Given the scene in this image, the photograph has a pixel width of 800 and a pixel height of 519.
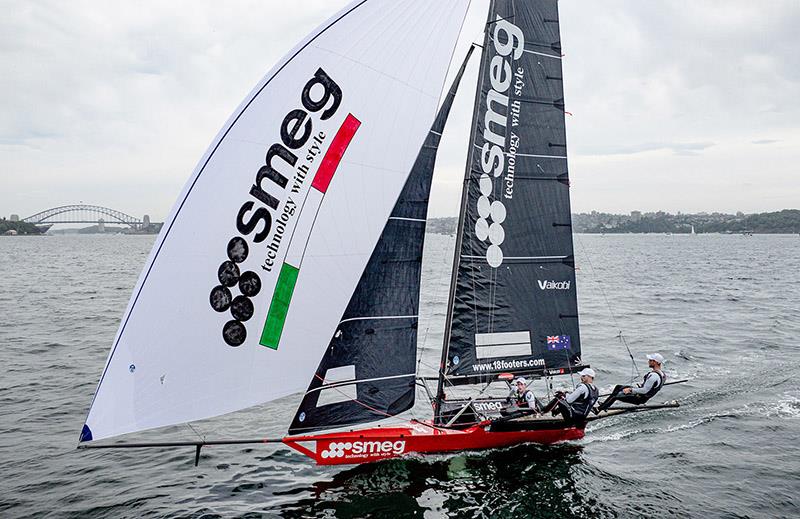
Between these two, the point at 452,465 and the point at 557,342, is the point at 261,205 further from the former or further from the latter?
the point at 557,342

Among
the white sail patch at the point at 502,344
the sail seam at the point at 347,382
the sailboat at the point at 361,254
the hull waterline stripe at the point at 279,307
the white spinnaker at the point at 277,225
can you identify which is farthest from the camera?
the white sail patch at the point at 502,344

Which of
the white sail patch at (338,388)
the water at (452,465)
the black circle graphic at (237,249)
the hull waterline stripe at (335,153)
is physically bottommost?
the water at (452,465)

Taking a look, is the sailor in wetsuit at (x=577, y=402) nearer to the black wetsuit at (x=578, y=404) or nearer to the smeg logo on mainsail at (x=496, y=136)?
the black wetsuit at (x=578, y=404)

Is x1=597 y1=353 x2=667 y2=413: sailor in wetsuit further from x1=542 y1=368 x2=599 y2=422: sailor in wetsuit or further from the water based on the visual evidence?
the water

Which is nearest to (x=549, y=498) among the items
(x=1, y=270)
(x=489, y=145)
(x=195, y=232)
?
(x=489, y=145)

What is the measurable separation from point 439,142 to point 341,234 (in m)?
2.47

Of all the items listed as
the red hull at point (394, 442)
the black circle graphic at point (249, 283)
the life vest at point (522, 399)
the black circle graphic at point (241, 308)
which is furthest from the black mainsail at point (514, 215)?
the black circle graphic at point (241, 308)

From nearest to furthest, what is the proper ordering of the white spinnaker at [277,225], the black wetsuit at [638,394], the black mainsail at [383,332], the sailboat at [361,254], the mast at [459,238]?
the white spinnaker at [277,225] < the sailboat at [361,254] < the black mainsail at [383,332] < the mast at [459,238] < the black wetsuit at [638,394]

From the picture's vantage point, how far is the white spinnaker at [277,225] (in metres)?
8.13

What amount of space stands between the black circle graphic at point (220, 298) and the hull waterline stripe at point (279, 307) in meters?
0.69

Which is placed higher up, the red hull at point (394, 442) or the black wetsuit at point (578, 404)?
the black wetsuit at point (578, 404)

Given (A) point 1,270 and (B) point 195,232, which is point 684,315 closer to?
(B) point 195,232

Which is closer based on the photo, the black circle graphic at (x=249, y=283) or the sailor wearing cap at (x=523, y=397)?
the black circle graphic at (x=249, y=283)

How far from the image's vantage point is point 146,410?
8211 millimetres
